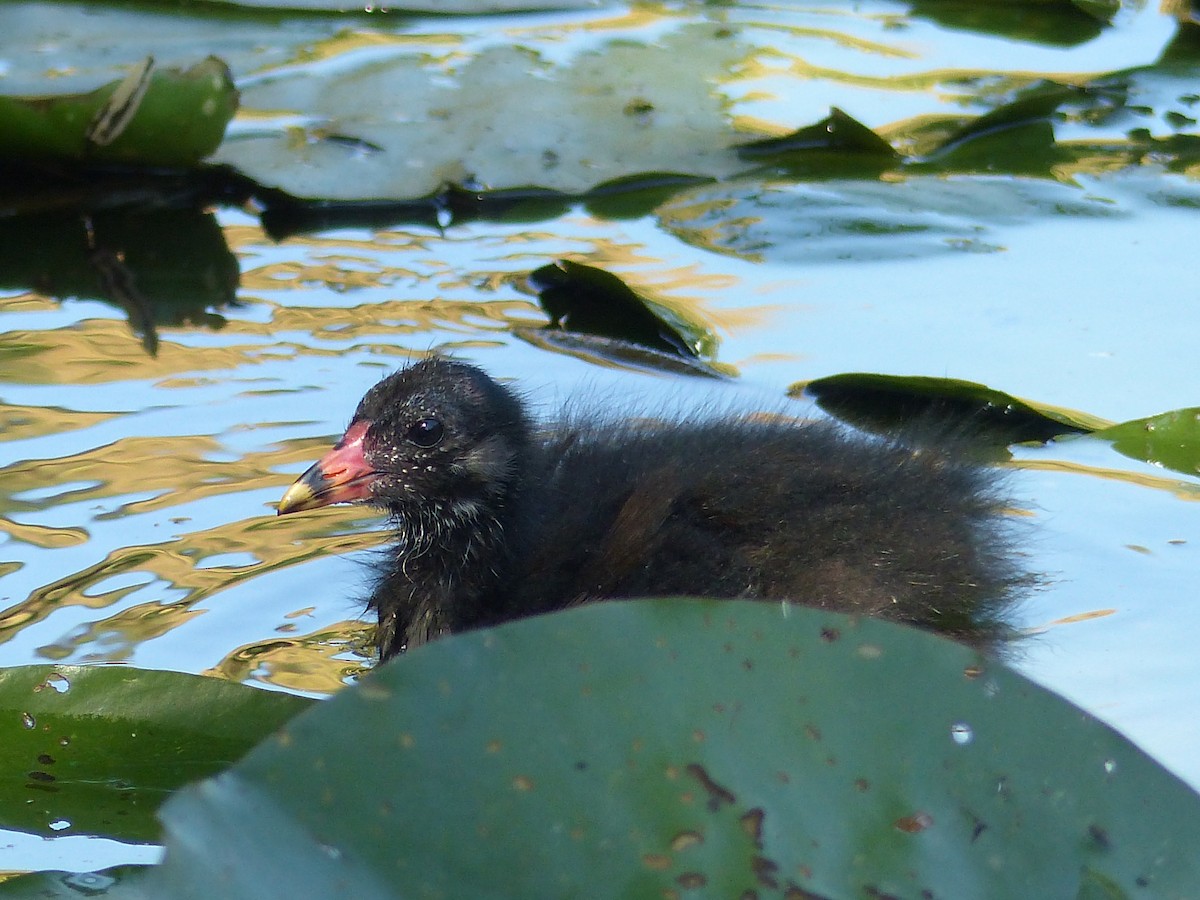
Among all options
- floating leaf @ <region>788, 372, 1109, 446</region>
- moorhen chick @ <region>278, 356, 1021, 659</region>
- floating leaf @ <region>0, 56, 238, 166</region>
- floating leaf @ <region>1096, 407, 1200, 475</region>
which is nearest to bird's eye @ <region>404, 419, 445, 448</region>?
moorhen chick @ <region>278, 356, 1021, 659</region>

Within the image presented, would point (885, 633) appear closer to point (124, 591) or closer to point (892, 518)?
point (892, 518)

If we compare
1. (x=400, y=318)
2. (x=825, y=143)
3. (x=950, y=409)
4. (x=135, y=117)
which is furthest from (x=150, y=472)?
(x=825, y=143)

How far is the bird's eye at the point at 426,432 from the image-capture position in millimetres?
2914

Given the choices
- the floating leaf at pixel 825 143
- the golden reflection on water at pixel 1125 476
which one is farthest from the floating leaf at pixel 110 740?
the floating leaf at pixel 825 143

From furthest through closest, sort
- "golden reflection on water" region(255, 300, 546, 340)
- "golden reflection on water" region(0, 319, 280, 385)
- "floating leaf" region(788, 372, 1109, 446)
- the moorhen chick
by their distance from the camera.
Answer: "golden reflection on water" region(255, 300, 546, 340)
"golden reflection on water" region(0, 319, 280, 385)
"floating leaf" region(788, 372, 1109, 446)
the moorhen chick

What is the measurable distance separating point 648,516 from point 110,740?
93cm

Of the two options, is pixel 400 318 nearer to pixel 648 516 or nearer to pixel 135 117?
pixel 135 117

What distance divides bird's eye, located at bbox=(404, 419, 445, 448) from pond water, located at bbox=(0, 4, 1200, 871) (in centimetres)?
35

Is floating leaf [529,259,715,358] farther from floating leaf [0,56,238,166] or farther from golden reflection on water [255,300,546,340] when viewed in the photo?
floating leaf [0,56,238,166]

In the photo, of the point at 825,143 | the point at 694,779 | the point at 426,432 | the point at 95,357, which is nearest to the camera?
the point at 694,779

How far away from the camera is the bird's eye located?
2.91 meters

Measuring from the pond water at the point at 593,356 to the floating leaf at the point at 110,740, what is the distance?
5 centimetres

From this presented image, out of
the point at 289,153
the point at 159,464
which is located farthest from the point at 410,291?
the point at 159,464

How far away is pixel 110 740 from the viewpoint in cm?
227
